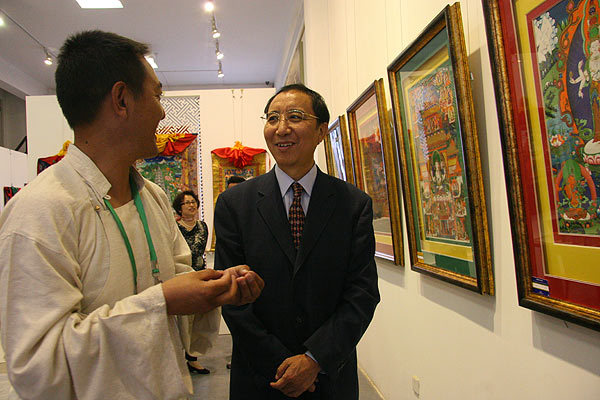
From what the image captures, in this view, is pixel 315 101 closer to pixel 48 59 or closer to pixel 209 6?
pixel 209 6

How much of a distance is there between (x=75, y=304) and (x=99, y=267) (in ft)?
0.35

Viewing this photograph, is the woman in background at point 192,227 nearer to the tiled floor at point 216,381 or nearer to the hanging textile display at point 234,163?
the tiled floor at point 216,381

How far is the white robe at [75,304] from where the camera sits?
0.90 m

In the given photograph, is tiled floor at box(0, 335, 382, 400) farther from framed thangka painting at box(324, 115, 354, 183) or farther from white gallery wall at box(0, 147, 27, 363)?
white gallery wall at box(0, 147, 27, 363)

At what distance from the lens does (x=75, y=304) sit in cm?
96

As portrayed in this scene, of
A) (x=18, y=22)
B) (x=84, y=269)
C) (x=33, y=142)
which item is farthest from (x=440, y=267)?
(x=18, y=22)

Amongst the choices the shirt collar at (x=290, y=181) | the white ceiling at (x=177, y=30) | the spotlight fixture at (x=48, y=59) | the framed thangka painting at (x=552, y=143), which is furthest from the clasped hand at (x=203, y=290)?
the spotlight fixture at (x=48, y=59)

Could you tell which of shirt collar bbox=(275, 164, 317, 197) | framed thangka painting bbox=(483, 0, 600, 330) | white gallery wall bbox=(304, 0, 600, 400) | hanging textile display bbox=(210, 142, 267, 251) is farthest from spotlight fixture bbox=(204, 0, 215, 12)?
framed thangka painting bbox=(483, 0, 600, 330)

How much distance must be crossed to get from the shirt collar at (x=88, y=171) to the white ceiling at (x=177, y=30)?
6952mm

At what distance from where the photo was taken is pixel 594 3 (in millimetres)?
1159

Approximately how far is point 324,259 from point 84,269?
2.97ft

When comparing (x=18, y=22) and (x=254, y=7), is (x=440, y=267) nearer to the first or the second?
(x=254, y=7)

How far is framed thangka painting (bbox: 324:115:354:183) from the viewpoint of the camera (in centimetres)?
405

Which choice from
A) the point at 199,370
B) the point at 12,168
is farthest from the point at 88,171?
the point at 12,168
